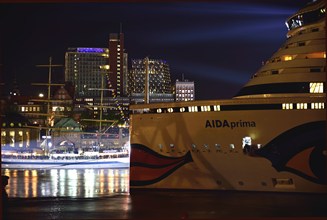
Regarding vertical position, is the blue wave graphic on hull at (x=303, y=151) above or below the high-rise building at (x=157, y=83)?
below

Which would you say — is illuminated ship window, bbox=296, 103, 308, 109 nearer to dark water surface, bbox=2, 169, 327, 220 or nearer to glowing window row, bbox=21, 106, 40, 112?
dark water surface, bbox=2, 169, 327, 220

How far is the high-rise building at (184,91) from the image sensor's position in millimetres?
53987

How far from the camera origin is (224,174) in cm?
1583

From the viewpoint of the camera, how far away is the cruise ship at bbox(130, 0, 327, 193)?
49.2 feet

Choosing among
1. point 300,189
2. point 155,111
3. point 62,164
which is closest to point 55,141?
point 62,164

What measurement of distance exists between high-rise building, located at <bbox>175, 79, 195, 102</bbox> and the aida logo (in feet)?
122

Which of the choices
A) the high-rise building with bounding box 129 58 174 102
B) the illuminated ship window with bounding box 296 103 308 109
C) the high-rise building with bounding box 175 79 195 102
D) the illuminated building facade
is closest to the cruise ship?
the illuminated ship window with bounding box 296 103 308 109

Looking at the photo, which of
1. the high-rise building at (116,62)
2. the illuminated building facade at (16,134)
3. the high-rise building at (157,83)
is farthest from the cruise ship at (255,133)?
the high-rise building at (116,62)

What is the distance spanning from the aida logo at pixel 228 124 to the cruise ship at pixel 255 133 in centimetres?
3

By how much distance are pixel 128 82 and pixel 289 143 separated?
8398cm

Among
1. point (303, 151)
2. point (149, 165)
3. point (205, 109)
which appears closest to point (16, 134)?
point (149, 165)

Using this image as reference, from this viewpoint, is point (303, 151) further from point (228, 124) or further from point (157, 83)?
point (157, 83)

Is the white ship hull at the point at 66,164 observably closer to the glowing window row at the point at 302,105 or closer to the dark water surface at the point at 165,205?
the dark water surface at the point at 165,205

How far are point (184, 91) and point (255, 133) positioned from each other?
41.9 meters
